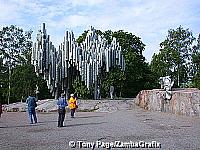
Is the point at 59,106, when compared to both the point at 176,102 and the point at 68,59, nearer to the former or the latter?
the point at 176,102

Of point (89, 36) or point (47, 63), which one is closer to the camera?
point (47, 63)

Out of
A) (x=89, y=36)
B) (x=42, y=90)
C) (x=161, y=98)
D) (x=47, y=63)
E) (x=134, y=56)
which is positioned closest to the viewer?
(x=161, y=98)

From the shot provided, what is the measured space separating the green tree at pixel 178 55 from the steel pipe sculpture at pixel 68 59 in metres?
27.1

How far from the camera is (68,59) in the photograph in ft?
139

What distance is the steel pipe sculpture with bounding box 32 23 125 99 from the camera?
137ft

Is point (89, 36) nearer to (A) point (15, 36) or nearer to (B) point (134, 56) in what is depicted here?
(B) point (134, 56)

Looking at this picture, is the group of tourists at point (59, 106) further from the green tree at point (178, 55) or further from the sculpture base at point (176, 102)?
the green tree at point (178, 55)

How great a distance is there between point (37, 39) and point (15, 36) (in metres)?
30.2

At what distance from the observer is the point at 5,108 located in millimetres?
36938

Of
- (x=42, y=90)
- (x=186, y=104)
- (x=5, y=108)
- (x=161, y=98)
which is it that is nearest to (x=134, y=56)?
(x=42, y=90)

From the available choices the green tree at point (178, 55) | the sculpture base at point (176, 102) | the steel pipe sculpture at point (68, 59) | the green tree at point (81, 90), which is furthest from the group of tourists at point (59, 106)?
the green tree at point (178, 55)

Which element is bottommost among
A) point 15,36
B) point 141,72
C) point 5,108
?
point 5,108

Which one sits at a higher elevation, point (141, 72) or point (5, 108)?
point (141, 72)

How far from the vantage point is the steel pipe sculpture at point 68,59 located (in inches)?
1649
